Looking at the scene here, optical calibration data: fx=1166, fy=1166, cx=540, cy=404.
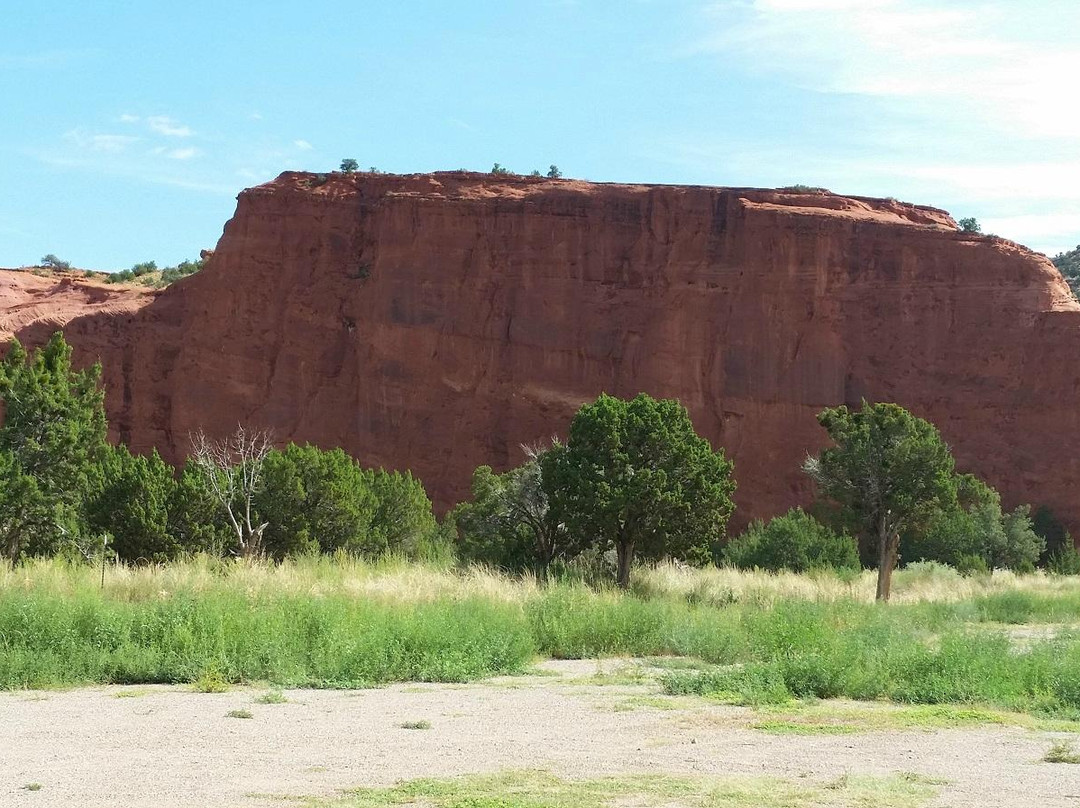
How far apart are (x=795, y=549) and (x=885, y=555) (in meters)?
9.45

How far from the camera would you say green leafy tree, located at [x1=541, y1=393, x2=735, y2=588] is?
22875mm

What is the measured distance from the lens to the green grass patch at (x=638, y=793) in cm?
611

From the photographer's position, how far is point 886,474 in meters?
26.7

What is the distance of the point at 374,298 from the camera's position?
179 ft

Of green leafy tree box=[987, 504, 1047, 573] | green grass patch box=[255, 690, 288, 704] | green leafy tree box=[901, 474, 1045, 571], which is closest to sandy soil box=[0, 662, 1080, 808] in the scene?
green grass patch box=[255, 690, 288, 704]

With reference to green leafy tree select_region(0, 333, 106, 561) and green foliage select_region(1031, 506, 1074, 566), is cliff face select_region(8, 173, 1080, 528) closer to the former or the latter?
green foliage select_region(1031, 506, 1074, 566)

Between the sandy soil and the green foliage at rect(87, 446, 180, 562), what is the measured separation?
12.3 meters


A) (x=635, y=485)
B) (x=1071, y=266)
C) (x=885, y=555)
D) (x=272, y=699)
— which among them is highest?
(x=1071, y=266)

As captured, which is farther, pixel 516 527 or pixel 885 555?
pixel 885 555

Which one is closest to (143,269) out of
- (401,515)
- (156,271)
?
(156,271)

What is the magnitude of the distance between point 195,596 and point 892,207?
4845cm

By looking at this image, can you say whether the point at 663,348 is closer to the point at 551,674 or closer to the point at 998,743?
the point at 551,674

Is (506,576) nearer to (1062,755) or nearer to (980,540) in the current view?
(1062,755)

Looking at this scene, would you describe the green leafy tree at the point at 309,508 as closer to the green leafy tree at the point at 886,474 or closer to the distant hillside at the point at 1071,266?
the green leafy tree at the point at 886,474
